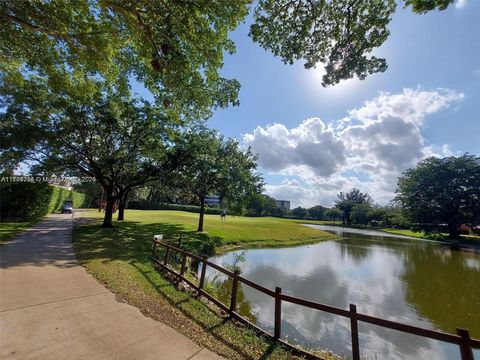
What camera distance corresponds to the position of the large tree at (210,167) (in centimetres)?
1981

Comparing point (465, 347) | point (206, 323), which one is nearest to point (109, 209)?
point (206, 323)

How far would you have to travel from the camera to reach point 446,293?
1280cm

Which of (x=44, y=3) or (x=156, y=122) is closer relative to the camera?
(x=44, y=3)

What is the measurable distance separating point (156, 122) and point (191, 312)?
48.7 feet

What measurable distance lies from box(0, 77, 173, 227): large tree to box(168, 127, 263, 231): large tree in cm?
167

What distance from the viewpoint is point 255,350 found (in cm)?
500

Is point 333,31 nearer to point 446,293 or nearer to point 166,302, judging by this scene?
point 166,302

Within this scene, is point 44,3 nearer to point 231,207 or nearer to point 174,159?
point 174,159

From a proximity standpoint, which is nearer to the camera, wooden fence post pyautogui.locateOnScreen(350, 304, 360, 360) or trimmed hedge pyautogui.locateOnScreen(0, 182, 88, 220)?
wooden fence post pyautogui.locateOnScreen(350, 304, 360, 360)

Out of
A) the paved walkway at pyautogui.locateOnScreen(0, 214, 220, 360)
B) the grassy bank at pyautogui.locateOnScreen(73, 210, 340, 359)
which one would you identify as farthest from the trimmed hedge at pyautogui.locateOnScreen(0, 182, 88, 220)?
→ the paved walkway at pyautogui.locateOnScreen(0, 214, 220, 360)

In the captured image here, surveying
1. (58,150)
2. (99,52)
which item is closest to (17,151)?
(58,150)

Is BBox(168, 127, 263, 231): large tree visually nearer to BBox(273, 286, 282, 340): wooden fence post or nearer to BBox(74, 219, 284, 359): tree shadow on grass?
BBox(74, 219, 284, 359): tree shadow on grass

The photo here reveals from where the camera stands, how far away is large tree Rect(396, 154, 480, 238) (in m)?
45.8

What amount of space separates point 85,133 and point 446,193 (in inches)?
2292
